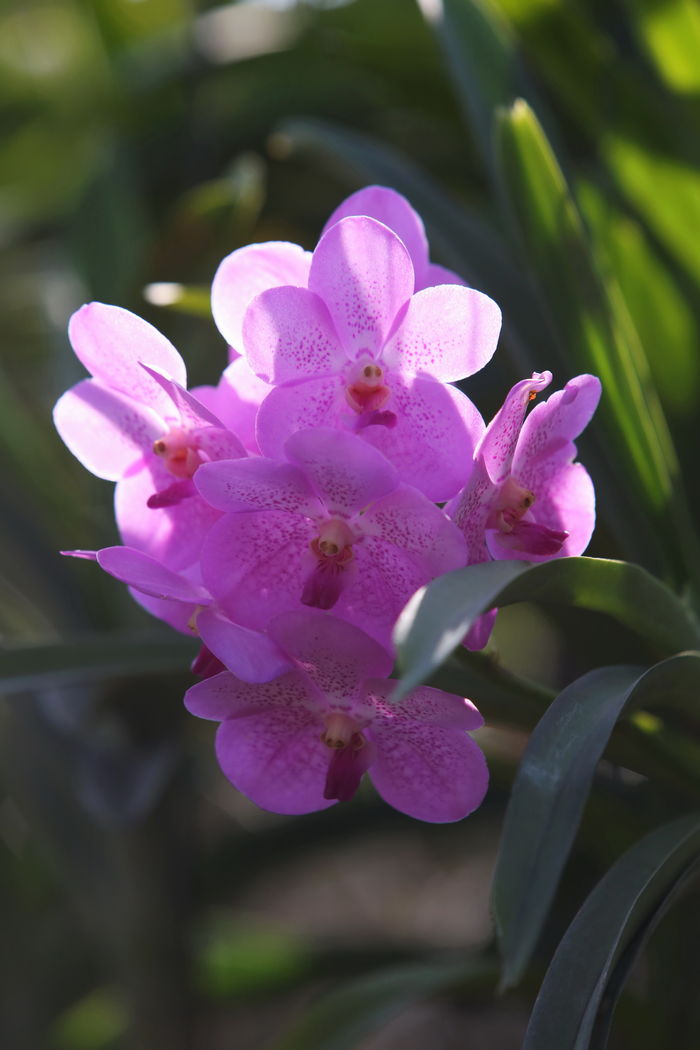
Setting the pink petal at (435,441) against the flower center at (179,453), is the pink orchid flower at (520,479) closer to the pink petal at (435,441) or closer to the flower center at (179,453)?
the pink petal at (435,441)

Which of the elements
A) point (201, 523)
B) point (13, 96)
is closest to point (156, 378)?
point (201, 523)

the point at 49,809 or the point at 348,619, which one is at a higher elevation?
the point at 348,619

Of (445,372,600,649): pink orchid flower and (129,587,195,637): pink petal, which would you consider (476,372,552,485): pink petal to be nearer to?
(445,372,600,649): pink orchid flower

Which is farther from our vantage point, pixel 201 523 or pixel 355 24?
pixel 355 24

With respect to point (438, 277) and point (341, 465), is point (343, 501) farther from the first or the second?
point (438, 277)

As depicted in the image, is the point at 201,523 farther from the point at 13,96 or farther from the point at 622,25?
the point at 13,96

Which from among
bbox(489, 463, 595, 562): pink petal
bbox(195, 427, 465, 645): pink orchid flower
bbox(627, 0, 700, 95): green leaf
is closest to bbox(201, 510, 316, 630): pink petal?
bbox(195, 427, 465, 645): pink orchid flower

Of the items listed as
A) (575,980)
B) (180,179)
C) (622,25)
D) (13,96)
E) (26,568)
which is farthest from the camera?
(13,96)
